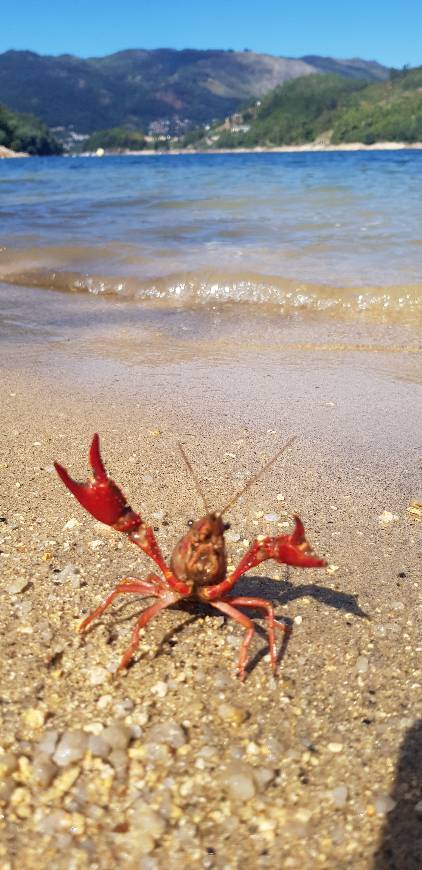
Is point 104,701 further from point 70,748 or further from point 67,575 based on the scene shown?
point 67,575

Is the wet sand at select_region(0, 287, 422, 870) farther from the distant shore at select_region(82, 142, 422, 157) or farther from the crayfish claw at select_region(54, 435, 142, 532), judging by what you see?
the distant shore at select_region(82, 142, 422, 157)

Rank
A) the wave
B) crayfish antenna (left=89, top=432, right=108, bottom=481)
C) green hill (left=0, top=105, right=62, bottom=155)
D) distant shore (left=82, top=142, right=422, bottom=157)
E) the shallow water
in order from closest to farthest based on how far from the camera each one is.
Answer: crayfish antenna (left=89, top=432, right=108, bottom=481) → the wave → the shallow water → distant shore (left=82, top=142, right=422, bottom=157) → green hill (left=0, top=105, right=62, bottom=155)

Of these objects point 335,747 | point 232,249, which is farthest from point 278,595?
point 232,249

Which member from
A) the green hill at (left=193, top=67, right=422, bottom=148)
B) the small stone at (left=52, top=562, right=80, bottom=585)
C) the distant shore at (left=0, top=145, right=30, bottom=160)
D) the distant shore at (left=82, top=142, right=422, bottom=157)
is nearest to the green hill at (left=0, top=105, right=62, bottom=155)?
the distant shore at (left=0, top=145, right=30, bottom=160)

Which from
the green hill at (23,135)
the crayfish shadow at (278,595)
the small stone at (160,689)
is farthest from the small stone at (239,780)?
the green hill at (23,135)

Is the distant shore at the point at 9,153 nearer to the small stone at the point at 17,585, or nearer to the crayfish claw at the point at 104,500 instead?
the small stone at the point at 17,585

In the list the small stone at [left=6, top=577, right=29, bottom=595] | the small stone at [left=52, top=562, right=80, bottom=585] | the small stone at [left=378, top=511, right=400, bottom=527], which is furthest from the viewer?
the small stone at [left=378, top=511, right=400, bottom=527]

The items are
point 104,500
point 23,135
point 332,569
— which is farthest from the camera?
point 23,135
